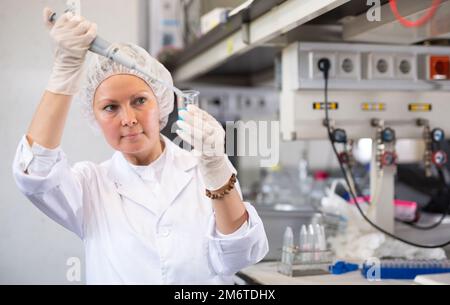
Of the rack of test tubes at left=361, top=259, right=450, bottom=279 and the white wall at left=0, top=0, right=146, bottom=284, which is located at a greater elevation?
the white wall at left=0, top=0, right=146, bottom=284

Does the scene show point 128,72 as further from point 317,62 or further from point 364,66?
point 364,66

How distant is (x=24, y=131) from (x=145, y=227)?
344mm

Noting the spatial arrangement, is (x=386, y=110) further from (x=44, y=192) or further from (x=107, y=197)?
(x=44, y=192)

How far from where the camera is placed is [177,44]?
10.5ft

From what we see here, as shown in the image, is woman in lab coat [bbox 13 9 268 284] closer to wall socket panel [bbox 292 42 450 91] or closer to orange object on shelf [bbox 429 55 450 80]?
wall socket panel [bbox 292 42 450 91]

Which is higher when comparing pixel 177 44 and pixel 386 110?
pixel 177 44

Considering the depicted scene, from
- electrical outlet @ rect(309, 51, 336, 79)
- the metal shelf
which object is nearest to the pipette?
→ the metal shelf

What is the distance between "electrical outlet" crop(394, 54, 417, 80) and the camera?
1818 mm

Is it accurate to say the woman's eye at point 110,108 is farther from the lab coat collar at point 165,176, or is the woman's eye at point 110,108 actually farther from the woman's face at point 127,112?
the lab coat collar at point 165,176

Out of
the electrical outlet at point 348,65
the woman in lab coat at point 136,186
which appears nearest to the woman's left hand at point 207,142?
the woman in lab coat at point 136,186

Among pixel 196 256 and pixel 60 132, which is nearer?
pixel 60 132

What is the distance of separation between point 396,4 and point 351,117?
0.47m

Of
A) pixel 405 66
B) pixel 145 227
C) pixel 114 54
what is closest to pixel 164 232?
pixel 145 227

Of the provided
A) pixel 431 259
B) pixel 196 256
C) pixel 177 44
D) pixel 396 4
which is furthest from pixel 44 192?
pixel 177 44
